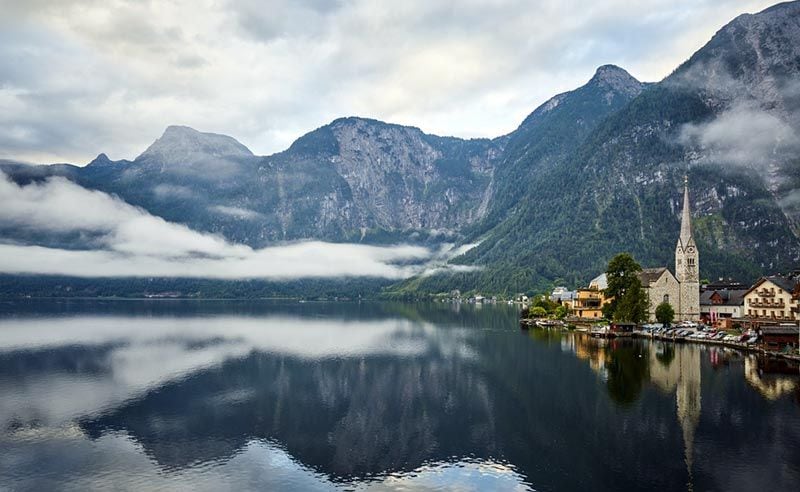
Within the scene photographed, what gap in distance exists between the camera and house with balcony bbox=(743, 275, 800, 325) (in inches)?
3648

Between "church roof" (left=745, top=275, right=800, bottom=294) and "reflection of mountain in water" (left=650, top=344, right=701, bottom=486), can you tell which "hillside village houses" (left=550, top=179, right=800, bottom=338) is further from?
"reflection of mountain in water" (left=650, top=344, right=701, bottom=486)

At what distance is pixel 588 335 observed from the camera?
107188mm

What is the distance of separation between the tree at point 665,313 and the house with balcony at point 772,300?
12341 millimetres

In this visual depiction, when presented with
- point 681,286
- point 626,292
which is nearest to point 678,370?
point 626,292

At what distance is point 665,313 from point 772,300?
1737cm

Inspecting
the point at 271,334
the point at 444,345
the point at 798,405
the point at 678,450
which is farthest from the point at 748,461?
the point at 271,334

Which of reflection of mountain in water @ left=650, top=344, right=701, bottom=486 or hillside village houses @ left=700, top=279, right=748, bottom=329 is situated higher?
hillside village houses @ left=700, top=279, right=748, bottom=329

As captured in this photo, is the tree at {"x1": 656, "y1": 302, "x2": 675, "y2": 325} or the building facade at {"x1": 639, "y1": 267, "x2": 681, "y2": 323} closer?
the tree at {"x1": 656, "y1": 302, "x2": 675, "y2": 325}

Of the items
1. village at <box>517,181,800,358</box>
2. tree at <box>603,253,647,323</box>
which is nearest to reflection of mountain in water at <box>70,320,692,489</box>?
village at <box>517,181,800,358</box>

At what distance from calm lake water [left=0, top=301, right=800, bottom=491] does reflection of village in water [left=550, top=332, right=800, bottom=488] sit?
0.95 ft

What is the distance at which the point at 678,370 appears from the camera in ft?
211

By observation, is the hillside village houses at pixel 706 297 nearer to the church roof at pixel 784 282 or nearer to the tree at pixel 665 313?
the church roof at pixel 784 282

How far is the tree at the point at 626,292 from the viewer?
4072 inches

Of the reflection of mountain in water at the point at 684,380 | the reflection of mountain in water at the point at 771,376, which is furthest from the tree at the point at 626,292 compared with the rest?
the reflection of mountain in water at the point at 771,376
